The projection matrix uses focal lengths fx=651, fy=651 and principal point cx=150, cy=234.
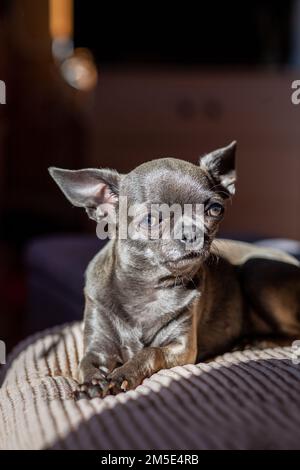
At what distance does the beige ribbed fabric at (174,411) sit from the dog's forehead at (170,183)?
44cm

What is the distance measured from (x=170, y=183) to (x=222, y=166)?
0.29 metres

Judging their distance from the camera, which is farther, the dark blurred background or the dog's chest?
the dark blurred background

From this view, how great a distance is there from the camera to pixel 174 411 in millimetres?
1317

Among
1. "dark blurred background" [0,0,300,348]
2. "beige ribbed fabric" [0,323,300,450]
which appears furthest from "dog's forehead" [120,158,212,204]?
"dark blurred background" [0,0,300,348]

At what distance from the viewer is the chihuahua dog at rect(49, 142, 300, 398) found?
1.70 meters

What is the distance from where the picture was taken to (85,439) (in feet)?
3.97

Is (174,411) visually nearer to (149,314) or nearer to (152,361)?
(152,361)

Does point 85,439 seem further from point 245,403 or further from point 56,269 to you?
point 56,269

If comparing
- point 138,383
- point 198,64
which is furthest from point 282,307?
Result: point 198,64

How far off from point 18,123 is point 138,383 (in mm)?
5434

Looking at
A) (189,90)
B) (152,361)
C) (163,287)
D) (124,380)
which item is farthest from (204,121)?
(124,380)

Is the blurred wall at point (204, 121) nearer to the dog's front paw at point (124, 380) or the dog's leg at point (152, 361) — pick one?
the dog's leg at point (152, 361)

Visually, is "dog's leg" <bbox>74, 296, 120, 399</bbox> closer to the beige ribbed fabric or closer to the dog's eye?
the beige ribbed fabric

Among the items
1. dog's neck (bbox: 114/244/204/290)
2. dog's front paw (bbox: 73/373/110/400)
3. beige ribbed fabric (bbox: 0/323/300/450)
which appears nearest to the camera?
beige ribbed fabric (bbox: 0/323/300/450)
